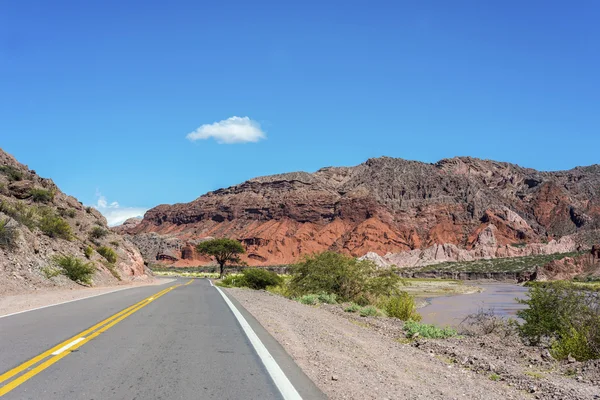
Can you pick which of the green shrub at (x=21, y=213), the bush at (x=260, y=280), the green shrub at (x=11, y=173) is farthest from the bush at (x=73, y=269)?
the green shrub at (x=11, y=173)

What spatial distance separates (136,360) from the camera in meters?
7.53

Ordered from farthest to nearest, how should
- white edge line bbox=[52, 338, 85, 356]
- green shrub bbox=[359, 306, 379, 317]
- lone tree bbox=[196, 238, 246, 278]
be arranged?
1. lone tree bbox=[196, 238, 246, 278]
2. green shrub bbox=[359, 306, 379, 317]
3. white edge line bbox=[52, 338, 85, 356]

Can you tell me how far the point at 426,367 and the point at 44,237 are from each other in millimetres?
29411

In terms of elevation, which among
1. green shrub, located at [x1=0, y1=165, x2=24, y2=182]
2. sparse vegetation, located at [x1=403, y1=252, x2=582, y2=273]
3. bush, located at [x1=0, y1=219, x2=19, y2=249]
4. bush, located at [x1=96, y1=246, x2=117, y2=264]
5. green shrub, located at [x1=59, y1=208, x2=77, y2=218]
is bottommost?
sparse vegetation, located at [x1=403, y1=252, x2=582, y2=273]

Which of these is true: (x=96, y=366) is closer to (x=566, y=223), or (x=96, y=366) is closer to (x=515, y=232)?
(x=515, y=232)

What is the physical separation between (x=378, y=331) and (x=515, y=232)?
125329mm

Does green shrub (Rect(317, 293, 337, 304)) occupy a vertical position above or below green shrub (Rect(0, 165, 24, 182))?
below

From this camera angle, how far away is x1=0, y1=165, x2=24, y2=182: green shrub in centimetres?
4156

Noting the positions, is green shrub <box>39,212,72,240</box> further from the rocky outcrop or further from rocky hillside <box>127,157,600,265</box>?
rocky hillside <box>127,157,600,265</box>

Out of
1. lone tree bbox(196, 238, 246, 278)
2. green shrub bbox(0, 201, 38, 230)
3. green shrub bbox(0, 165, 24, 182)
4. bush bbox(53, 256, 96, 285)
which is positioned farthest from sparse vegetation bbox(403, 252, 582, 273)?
green shrub bbox(0, 201, 38, 230)

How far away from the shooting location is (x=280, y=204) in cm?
15462

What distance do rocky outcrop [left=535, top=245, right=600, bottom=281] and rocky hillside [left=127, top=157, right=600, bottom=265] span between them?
1738 inches

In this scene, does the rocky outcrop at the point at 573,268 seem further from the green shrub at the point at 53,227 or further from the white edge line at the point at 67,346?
the white edge line at the point at 67,346

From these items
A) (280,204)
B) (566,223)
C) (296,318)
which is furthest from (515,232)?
(296,318)
